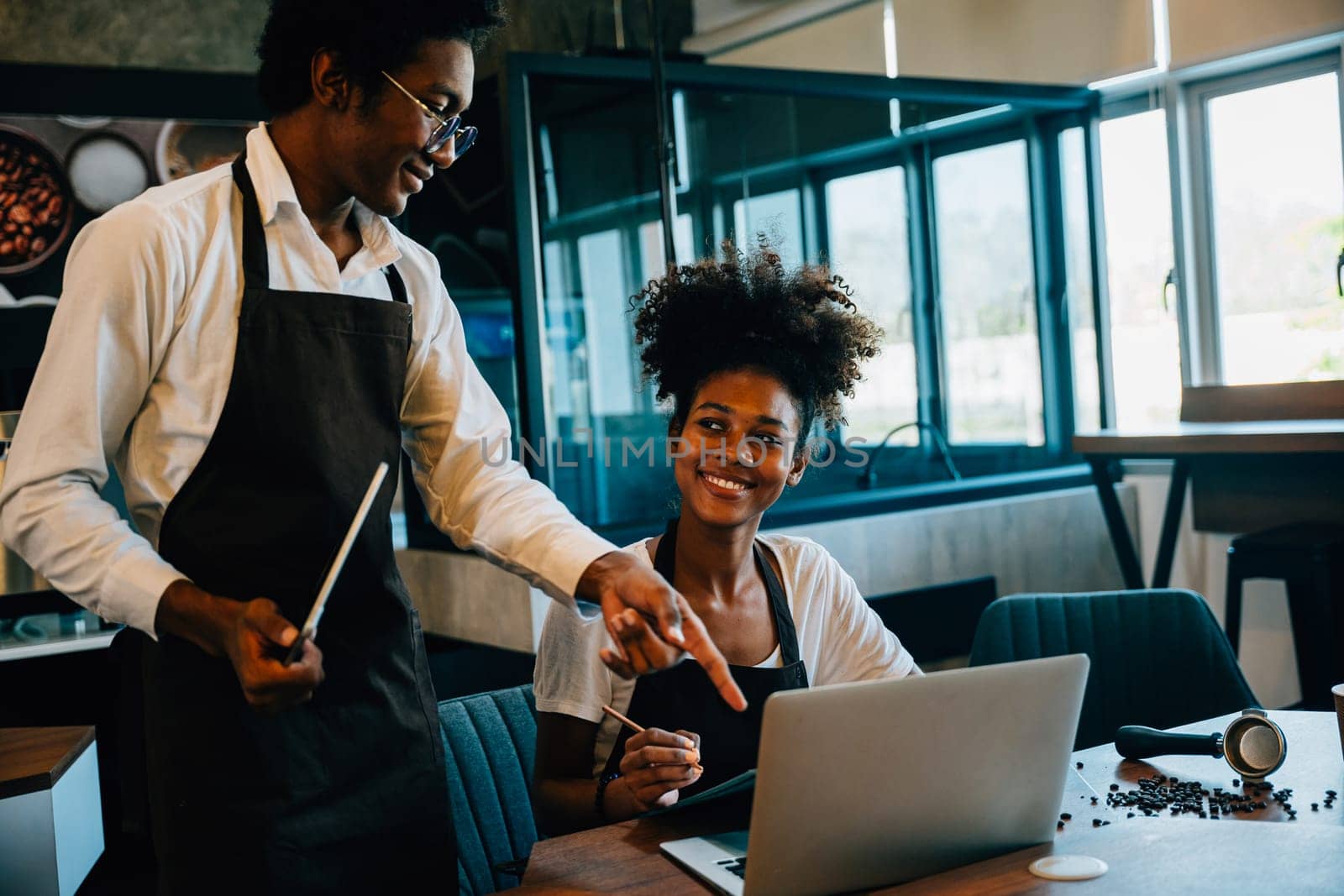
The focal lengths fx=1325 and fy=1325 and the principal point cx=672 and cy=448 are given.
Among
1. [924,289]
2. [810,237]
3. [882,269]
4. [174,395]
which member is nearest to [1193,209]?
[924,289]

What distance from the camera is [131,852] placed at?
3518mm

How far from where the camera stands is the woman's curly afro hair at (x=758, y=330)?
1.96 metres

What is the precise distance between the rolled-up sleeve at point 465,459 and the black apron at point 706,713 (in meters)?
0.27

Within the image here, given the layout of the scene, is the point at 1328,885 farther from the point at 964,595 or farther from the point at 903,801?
the point at 964,595

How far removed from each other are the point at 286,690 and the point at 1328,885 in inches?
34.0

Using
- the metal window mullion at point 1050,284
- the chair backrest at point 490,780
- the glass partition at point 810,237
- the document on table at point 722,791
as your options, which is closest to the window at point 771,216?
the glass partition at point 810,237

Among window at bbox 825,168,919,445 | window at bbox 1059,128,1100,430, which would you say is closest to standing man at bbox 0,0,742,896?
window at bbox 825,168,919,445

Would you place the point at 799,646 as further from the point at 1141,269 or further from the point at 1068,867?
the point at 1141,269

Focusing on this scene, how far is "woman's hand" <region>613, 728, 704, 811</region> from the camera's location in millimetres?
1421

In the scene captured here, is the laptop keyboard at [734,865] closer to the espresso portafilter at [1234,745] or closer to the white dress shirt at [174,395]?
the white dress shirt at [174,395]

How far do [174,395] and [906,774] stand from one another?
31.1 inches

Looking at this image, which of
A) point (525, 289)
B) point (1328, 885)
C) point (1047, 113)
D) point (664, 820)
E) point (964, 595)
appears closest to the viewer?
point (1328, 885)

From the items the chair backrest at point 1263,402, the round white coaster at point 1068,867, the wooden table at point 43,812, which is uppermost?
the chair backrest at point 1263,402

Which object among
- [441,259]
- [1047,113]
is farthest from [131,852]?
[1047,113]
